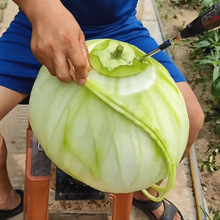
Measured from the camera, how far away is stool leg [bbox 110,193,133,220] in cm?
162

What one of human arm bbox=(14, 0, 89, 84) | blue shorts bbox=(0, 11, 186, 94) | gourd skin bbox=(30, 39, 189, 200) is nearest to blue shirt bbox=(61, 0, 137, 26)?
blue shorts bbox=(0, 11, 186, 94)

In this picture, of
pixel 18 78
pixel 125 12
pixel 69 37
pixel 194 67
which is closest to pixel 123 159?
pixel 69 37

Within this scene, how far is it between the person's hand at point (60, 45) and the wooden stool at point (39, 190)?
505 mm

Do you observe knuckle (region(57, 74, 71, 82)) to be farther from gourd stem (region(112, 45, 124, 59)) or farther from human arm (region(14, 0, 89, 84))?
gourd stem (region(112, 45, 124, 59))

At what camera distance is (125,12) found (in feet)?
5.82

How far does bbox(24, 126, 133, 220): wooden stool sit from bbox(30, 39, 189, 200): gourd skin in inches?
14.6

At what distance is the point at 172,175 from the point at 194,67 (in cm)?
171

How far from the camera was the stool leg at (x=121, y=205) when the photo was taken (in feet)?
5.30

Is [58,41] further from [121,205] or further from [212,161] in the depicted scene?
[212,161]

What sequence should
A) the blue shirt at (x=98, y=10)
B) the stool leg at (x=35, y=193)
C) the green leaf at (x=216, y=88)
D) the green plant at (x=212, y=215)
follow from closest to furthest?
the stool leg at (x=35, y=193) < the blue shirt at (x=98, y=10) < the green plant at (x=212, y=215) < the green leaf at (x=216, y=88)

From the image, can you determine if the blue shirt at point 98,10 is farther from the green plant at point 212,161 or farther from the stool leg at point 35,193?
the green plant at point 212,161

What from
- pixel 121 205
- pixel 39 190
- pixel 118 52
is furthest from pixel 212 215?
pixel 118 52

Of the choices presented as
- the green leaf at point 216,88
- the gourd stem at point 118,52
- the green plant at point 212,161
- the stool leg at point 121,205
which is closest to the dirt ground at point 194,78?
the green plant at point 212,161

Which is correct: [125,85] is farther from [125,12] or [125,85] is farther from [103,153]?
[125,12]
